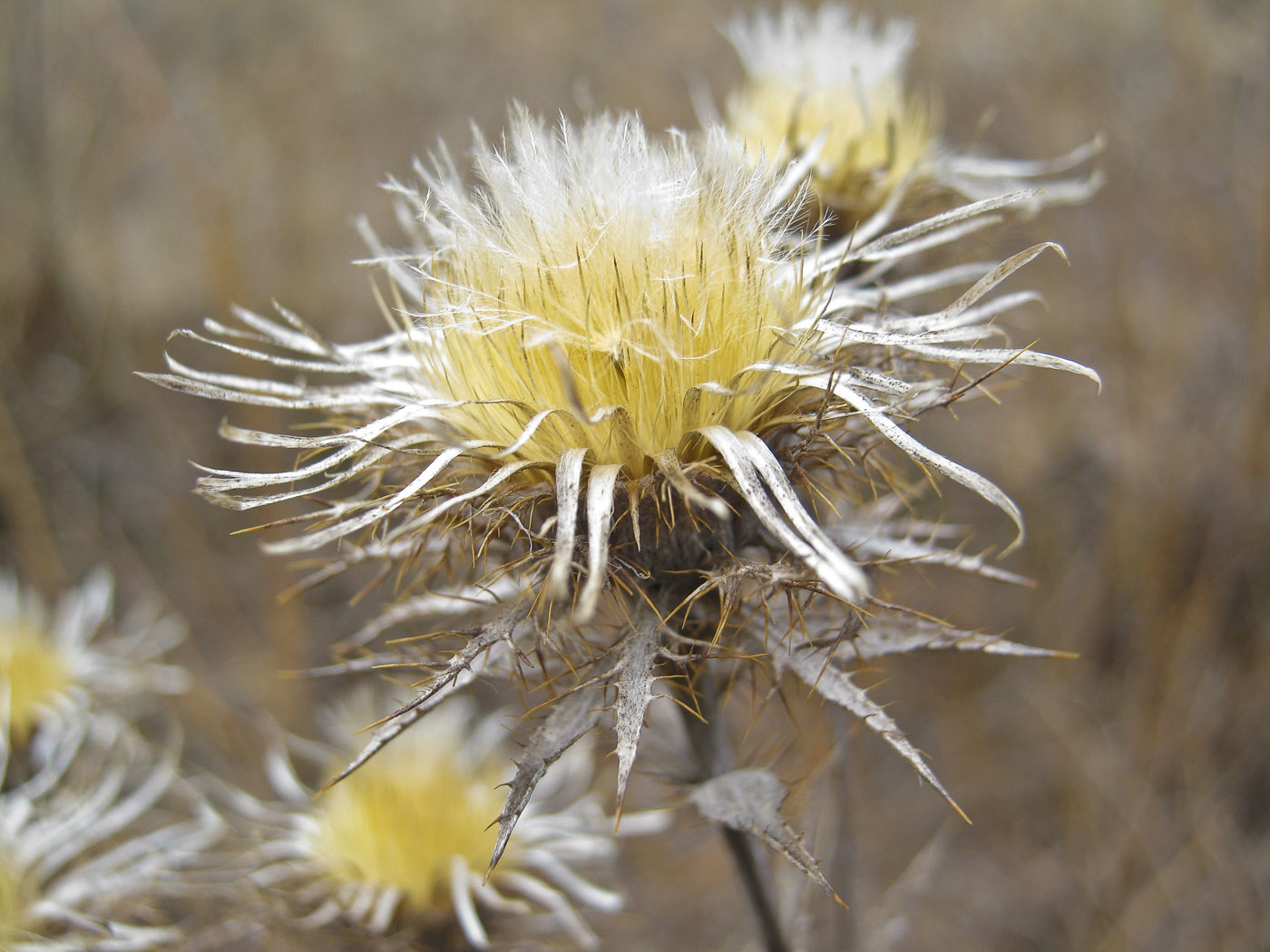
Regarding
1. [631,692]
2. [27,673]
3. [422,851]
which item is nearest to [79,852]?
[27,673]

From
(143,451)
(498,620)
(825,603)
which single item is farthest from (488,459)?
(143,451)

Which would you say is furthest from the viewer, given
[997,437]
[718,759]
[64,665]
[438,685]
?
[997,437]

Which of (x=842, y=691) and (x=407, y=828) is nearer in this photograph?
(x=842, y=691)

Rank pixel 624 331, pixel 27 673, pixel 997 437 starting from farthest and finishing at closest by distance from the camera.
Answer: pixel 997 437 → pixel 27 673 → pixel 624 331

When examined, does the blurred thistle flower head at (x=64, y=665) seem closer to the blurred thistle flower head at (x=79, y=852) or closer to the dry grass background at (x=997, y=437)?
the blurred thistle flower head at (x=79, y=852)

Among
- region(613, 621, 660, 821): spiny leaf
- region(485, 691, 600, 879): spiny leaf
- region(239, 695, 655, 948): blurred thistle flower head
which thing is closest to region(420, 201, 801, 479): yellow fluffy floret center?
region(613, 621, 660, 821): spiny leaf

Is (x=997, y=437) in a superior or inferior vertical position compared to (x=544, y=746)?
inferior

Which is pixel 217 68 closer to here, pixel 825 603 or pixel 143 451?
pixel 143 451

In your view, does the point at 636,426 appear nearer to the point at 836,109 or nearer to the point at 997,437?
the point at 836,109
